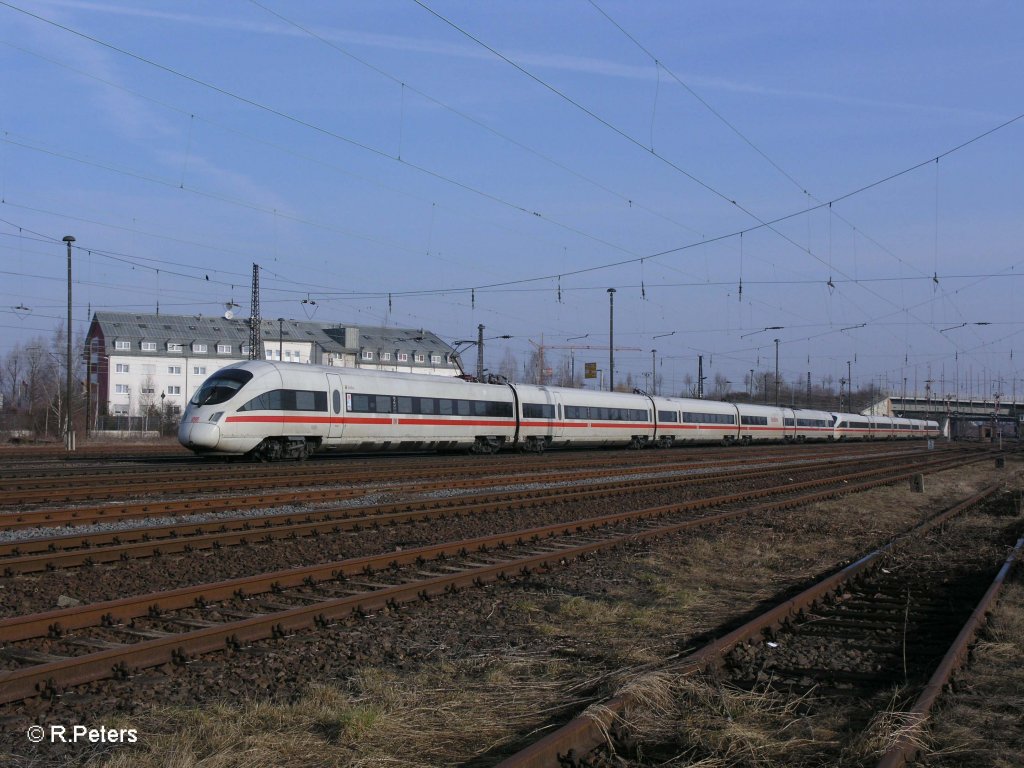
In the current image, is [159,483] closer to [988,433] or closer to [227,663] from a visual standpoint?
[227,663]

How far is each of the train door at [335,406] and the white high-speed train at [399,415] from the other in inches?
1.2

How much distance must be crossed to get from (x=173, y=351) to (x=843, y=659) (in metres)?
86.9

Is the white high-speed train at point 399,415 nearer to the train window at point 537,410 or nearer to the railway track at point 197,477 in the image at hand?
the train window at point 537,410

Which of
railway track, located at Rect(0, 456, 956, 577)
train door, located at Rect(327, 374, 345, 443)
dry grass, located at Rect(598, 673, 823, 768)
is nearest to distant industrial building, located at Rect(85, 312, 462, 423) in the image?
train door, located at Rect(327, 374, 345, 443)

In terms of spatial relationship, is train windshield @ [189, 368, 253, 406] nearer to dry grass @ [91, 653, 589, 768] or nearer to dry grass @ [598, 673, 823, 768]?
dry grass @ [91, 653, 589, 768]

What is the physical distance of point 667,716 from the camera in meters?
5.34

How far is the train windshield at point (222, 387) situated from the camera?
25.0 metres

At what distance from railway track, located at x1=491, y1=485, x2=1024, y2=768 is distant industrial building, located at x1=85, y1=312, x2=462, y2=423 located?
69752 millimetres

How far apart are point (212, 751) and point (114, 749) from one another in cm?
53

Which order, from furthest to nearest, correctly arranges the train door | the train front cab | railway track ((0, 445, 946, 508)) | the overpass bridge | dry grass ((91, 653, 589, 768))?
the overpass bridge, the train door, the train front cab, railway track ((0, 445, 946, 508)), dry grass ((91, 653, 589, 768))

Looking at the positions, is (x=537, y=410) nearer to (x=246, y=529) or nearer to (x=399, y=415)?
(x=399, y=415)

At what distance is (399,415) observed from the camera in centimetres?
3052

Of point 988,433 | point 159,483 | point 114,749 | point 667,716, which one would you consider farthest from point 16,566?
point 988,433

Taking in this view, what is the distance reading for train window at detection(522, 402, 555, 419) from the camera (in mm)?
Answer: 38272
